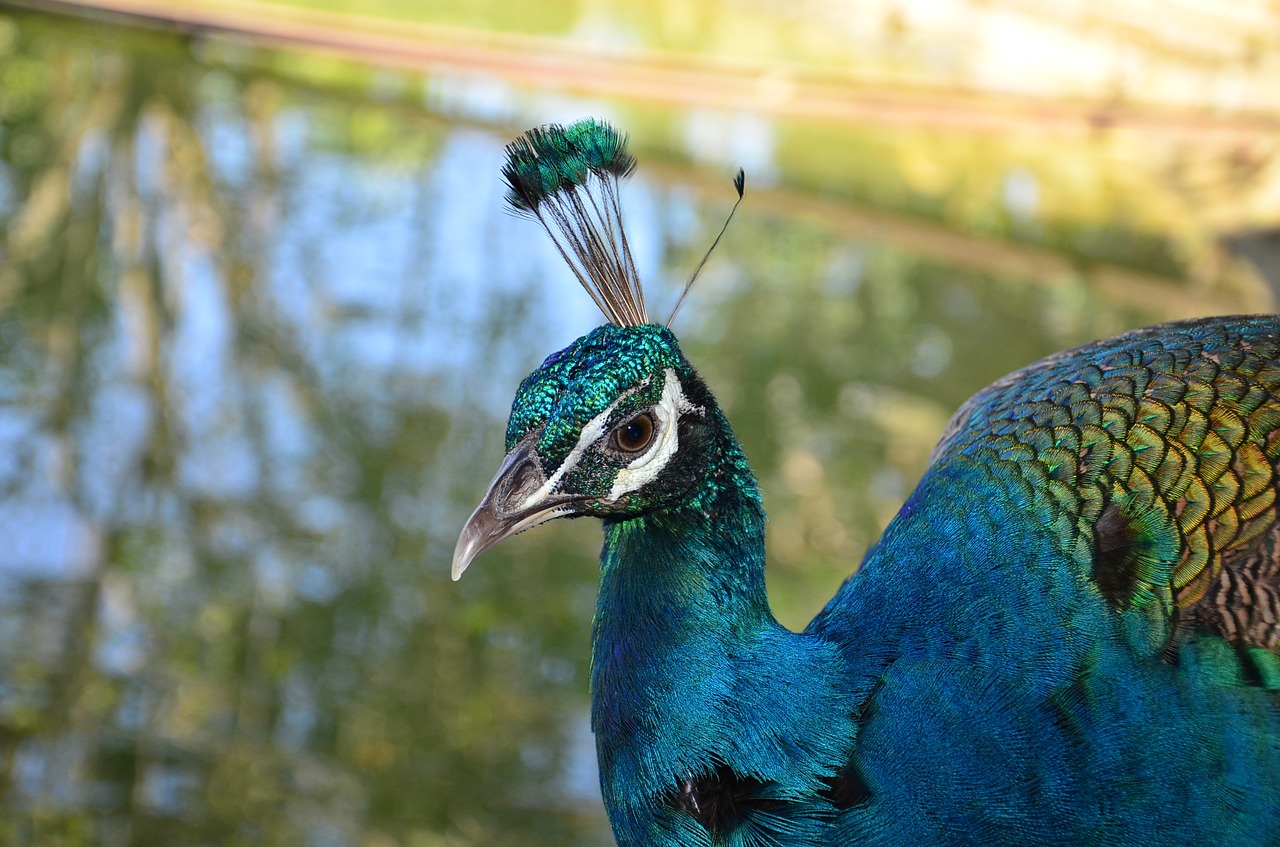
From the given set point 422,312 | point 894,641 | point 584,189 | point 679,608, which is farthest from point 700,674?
point 422,312

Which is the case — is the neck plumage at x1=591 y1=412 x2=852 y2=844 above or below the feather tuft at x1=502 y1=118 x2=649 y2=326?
below

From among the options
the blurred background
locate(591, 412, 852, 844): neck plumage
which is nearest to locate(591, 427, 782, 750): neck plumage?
locate(591, 412, 852, 844): neck plumage

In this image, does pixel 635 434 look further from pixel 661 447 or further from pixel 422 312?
pixel 422 312

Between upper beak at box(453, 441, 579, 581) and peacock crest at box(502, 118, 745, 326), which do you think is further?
peacock crest at box(502, 118, 745, 326)

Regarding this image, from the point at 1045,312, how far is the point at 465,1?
536cm

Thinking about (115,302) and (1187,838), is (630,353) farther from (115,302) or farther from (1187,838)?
(115,302)

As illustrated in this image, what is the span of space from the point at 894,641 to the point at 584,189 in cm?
61

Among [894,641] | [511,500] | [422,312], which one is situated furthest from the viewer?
[422,312]

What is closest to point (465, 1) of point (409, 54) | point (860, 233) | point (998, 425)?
point (409, 54)

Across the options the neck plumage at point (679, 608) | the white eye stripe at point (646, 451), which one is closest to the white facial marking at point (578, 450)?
the white eye stripe at point (646, 451)

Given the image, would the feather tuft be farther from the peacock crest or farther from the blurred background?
the blurred background

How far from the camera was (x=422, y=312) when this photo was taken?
4.42 m

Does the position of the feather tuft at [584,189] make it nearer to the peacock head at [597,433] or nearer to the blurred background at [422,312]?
the peacock head at [597,433]

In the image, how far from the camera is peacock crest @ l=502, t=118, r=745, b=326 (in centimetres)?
149
